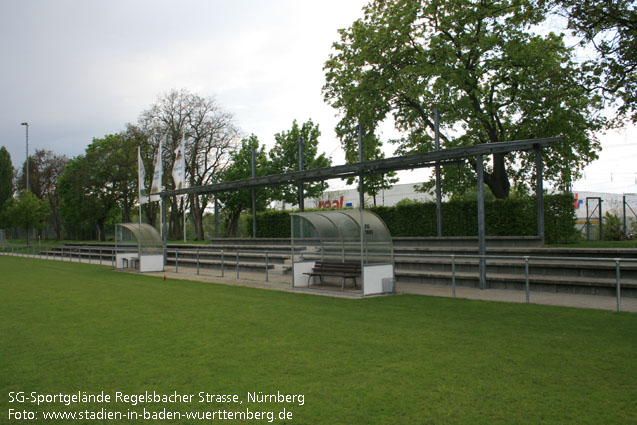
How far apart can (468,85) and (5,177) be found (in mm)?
69063

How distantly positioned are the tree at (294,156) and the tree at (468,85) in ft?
55.3

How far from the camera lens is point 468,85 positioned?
71.1 feet

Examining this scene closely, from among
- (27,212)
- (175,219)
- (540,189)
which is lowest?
(175,219)

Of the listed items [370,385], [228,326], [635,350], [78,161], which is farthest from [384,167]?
[78,161]

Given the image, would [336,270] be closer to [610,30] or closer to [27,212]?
[610,30]

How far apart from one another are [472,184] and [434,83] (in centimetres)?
484

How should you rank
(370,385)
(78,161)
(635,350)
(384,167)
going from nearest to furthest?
1. (370,385)
2. (635,350)
3. (384,167)
4. (78,161)

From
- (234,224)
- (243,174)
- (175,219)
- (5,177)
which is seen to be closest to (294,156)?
(243,174)

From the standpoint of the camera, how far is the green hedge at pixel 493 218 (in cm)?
1753

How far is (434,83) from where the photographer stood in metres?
21.0

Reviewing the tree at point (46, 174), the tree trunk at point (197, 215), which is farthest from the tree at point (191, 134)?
the tree at point (46, 174)

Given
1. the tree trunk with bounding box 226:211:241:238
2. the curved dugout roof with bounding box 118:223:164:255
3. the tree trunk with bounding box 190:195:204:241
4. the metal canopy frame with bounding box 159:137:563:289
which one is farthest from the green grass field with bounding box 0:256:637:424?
the tree trunk with bounding box 226:211:241:238

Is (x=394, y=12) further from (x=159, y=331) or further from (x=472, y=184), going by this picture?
(x=159, y=331)

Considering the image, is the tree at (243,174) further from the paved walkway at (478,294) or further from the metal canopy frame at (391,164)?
the paved walkway at (478,294)
